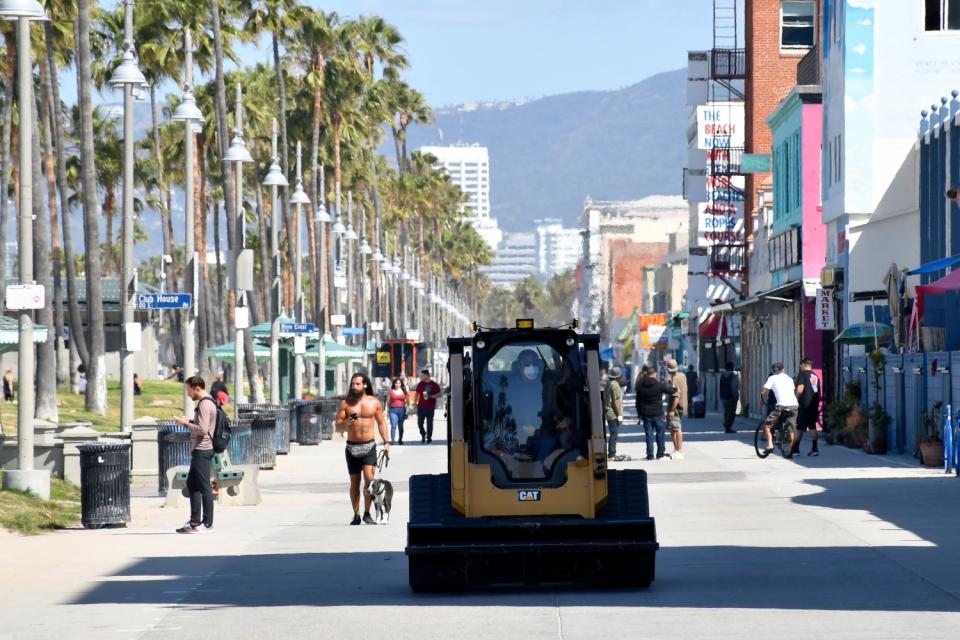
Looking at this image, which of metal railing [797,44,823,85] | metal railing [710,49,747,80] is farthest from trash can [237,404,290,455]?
metal railing [710,49,747,80]

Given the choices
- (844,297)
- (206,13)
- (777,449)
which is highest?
(206,13)

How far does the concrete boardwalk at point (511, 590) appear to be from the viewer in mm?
13359

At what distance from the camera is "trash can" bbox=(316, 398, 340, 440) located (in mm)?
50938

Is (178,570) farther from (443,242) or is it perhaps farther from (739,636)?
(443,242)

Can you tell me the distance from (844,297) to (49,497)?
2791 cm

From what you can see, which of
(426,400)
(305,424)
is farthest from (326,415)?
(426,400)

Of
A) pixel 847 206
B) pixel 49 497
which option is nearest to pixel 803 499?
pixel 49 497

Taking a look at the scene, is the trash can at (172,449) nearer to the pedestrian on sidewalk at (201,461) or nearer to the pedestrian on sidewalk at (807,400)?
the pedestrian on sidewalk at (201,461)

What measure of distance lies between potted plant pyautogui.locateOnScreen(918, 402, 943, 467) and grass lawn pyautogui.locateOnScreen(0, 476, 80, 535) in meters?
14.0

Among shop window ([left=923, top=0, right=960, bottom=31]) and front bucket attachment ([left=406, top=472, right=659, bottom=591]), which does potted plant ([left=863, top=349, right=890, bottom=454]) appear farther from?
front bucket attachment ([left=406, top=472, right=659, bottom=591])

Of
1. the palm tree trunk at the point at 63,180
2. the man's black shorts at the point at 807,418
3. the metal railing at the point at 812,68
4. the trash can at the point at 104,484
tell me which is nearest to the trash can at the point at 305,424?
the palm tree trunk at the point at 63,180

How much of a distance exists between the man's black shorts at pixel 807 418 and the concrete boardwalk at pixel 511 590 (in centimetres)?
983

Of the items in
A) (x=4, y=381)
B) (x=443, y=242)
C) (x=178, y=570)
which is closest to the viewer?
(x=178, y=570)

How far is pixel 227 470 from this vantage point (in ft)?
86.4
